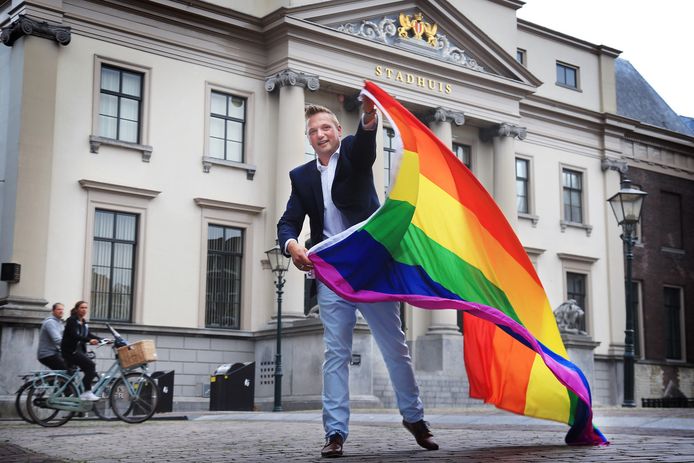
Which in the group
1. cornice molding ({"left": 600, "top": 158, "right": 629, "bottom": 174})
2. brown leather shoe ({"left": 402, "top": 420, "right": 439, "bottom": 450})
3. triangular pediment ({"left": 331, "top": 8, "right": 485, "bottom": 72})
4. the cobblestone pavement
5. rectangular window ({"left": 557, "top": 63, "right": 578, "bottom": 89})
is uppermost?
rectangular window ({"left": 557, "top": 63, "right": 578, "bottom": 89})

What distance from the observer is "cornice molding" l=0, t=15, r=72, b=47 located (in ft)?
74.1

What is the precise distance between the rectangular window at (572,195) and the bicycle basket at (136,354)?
22.9 meters

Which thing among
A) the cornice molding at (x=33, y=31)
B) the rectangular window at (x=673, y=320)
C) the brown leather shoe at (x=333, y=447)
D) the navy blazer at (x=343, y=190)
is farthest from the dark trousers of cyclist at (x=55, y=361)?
the rectangular window at (x=673, y=320)

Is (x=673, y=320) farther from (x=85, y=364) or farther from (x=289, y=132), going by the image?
(x=85, y=364)

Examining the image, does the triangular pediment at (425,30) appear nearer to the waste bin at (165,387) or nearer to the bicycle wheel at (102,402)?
the waste bin at (165,387)

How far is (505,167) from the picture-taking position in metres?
31.2

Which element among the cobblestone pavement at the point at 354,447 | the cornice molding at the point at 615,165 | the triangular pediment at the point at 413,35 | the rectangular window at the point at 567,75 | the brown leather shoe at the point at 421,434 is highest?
the rectangular window at the point at 567,75

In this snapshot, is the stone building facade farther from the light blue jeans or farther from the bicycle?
the light blue jeans

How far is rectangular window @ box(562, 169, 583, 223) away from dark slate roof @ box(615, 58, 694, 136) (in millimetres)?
5130

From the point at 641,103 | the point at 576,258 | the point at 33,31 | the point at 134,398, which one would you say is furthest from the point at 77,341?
the point at 641,103

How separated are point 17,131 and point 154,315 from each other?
5653 mm

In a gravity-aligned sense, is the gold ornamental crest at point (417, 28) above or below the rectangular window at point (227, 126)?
above

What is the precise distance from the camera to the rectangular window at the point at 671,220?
37.7m

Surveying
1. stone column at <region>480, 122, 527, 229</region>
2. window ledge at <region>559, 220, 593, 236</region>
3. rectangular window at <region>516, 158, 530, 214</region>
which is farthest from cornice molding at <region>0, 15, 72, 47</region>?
window ledge at <region>559, 220, 593, 236</region>
